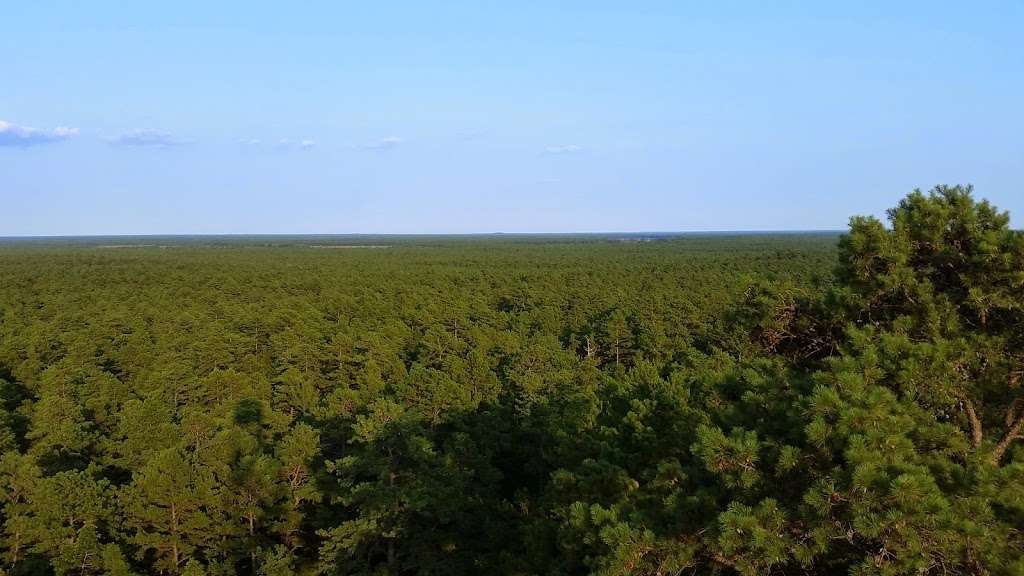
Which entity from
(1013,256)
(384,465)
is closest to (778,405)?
(1013,256)

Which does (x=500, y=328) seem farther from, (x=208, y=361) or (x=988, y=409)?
(x=988, y=409)

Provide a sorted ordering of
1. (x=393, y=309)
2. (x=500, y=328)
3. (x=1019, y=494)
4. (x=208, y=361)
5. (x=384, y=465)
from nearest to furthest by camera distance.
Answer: (x=1019, y=494) < (x=384, y=465) < (x=208, y=361) < (x=500, y=328) < (x=393, y=309)

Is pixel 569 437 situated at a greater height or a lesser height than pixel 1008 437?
lesser

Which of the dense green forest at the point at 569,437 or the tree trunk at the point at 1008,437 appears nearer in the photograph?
the dense green forest at the point at 569,437

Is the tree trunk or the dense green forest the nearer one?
the dense green forest

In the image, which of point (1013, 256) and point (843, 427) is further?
point (1013, 256)

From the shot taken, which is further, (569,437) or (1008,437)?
(569,437)

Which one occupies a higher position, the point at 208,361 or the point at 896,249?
the point at 896,249

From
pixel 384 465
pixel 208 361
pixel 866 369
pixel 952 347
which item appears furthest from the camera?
pixel 208 361
